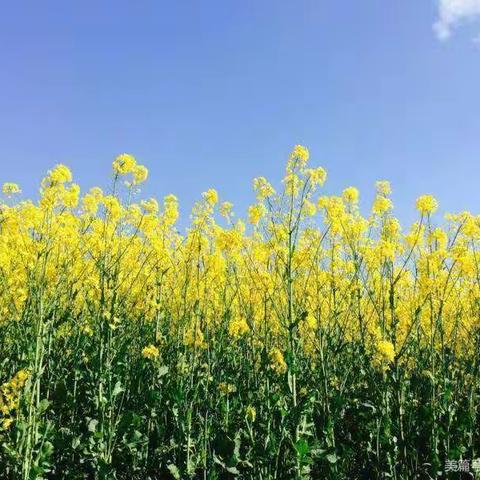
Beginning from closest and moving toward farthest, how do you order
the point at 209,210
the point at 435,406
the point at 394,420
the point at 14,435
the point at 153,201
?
the point at 14,435, the point at 435,406, the point at 394,420, the point at 209,210, the point at 153,201

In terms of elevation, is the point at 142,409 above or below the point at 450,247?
below

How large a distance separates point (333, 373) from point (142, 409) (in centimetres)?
203

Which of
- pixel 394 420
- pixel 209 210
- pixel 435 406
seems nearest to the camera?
pixel 435 406

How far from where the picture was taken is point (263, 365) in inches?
172

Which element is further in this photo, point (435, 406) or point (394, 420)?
point (394, 420)

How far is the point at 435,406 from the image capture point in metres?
4.35

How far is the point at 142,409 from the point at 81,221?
2149mm

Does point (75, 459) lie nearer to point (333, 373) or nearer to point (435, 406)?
point (333, 373)

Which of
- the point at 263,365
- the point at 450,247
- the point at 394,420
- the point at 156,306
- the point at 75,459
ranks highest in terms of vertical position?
the point at 450,247

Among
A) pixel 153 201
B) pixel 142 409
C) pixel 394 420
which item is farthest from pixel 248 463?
pixel 153 201

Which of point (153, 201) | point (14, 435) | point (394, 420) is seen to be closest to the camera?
point (14, 435)

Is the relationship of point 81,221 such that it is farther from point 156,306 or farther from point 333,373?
point 333,373

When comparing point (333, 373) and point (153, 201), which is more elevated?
point (153, 201)

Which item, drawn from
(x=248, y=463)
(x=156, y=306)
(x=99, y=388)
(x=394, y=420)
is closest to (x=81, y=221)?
(x=156, y=306)
